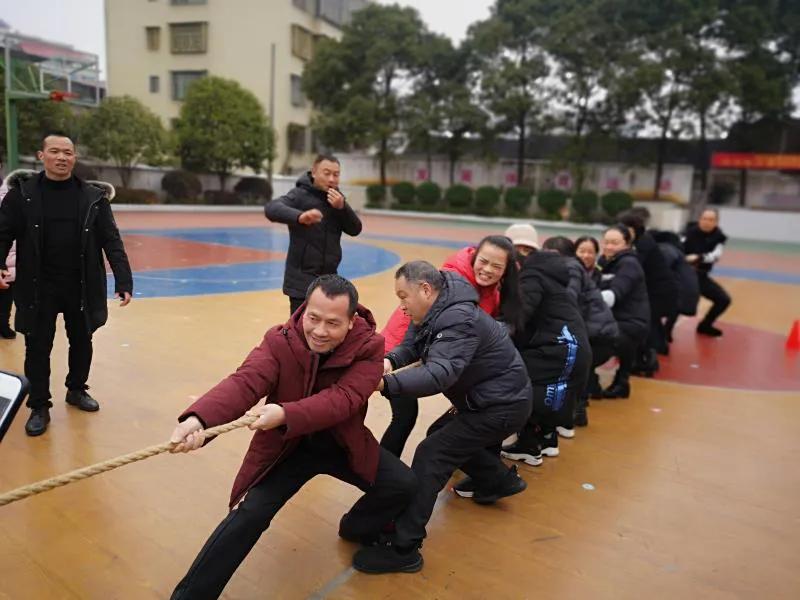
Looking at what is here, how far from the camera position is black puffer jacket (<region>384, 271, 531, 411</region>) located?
99.2 inches

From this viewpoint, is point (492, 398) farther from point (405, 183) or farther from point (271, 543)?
point (405, 183)

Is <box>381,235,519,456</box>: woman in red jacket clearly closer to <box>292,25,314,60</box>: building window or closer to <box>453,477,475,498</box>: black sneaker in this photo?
<box>453,477,475,498</box>: black sneaker

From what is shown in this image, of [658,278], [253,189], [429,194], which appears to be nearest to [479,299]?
[658,278]

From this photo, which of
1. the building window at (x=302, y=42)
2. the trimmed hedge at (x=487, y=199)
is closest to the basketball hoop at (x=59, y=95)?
the building window at (x=302, y=42)

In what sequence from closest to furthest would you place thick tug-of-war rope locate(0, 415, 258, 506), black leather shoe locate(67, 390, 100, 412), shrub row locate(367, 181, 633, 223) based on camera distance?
thick tug-of-war rope locate(0, 415, 258, 506), black leather shoe locate(67, 390, 100, 412), shrub row locate(367, 181, 633, 223)

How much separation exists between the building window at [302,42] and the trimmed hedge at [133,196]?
40.8 ft

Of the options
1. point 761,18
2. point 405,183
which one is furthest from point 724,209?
point 405,183

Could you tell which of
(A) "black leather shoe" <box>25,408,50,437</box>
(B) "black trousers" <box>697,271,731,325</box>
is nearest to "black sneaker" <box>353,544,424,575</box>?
(A) "black leather shoe" <box>25,408,50,437</box>

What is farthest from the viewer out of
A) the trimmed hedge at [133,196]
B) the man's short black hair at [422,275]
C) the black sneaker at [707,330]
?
the trimmed hedge at [133,196]

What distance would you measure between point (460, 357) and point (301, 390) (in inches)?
27.5

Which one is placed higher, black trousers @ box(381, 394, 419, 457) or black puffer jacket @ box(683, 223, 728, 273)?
black puffer jacket @ box(683, 223, 728, 273)

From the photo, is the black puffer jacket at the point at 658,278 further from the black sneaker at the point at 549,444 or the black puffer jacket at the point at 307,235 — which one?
the black puffer jacket at the point at 307,235

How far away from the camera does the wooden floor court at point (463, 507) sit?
2535 mm

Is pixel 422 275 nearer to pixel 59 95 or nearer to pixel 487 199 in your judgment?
pixel 59 95
